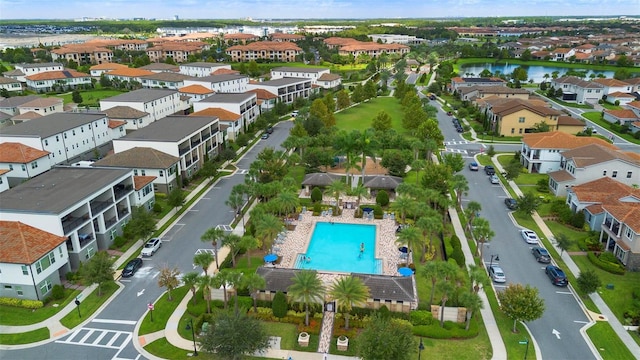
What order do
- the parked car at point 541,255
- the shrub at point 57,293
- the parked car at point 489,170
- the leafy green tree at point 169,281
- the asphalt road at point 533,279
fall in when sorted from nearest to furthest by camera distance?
the asphalt road at point 533,279 < the leafy green tree at point 169,281 < the shrub at point 57,293 < the parked car at point 541,255 < the parked car at point 489,170

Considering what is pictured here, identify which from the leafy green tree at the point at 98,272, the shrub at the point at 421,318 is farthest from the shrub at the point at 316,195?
the leafy green tree at the point at 98,272

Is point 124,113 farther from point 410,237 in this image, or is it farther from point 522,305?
point 522,305

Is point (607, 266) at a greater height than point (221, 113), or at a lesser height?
lesser

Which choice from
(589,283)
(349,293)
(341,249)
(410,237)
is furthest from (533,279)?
(349,293)

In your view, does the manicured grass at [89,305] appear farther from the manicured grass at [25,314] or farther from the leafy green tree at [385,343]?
the leafy green tree at [385,343]

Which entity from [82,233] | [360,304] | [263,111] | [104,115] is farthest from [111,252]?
[263,111]

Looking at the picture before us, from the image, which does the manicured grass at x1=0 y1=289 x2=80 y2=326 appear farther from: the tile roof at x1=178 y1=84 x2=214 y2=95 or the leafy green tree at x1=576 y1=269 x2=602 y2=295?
the tile roof at x1=178 y1=84 x2=214 y2=95

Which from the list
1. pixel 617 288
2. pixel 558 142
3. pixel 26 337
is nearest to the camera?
pixel 26 337
